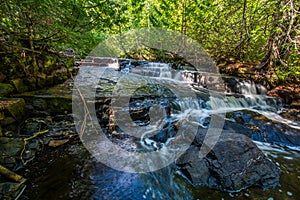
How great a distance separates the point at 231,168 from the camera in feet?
7.82

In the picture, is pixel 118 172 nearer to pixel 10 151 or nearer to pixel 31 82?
pixel 10 151

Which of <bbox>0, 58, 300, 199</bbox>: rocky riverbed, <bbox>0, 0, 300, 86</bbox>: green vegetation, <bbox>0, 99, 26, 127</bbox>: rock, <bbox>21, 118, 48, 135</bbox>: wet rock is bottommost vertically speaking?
<bbox>0, 58, 300, 199</bbox>: rocky riverbed

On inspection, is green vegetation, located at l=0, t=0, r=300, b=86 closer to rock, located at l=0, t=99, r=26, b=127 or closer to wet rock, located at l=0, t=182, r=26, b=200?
rock, located at l=0, t=99, r=26, b=127

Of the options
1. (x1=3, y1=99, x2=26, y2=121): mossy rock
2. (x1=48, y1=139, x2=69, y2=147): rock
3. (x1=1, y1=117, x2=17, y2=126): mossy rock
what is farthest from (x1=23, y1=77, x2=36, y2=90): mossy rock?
(x1=48, y1=139, x2=69, y2=147): rock

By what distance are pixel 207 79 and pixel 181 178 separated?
5.77m

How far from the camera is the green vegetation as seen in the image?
232cm

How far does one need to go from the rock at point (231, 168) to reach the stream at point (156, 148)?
0.10 m

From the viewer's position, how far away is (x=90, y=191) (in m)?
2.10

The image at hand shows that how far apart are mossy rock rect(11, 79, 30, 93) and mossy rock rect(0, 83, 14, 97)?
10 cm

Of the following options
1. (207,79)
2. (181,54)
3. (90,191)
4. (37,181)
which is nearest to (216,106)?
(207,79)

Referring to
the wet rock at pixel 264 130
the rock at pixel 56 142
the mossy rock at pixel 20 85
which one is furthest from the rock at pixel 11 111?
the wet rock at pixel 264 130

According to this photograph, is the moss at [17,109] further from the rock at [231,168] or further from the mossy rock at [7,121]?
the rock at [231,168]

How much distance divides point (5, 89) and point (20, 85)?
385 mm

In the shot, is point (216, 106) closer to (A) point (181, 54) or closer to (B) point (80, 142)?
(B) point (80, 142)
